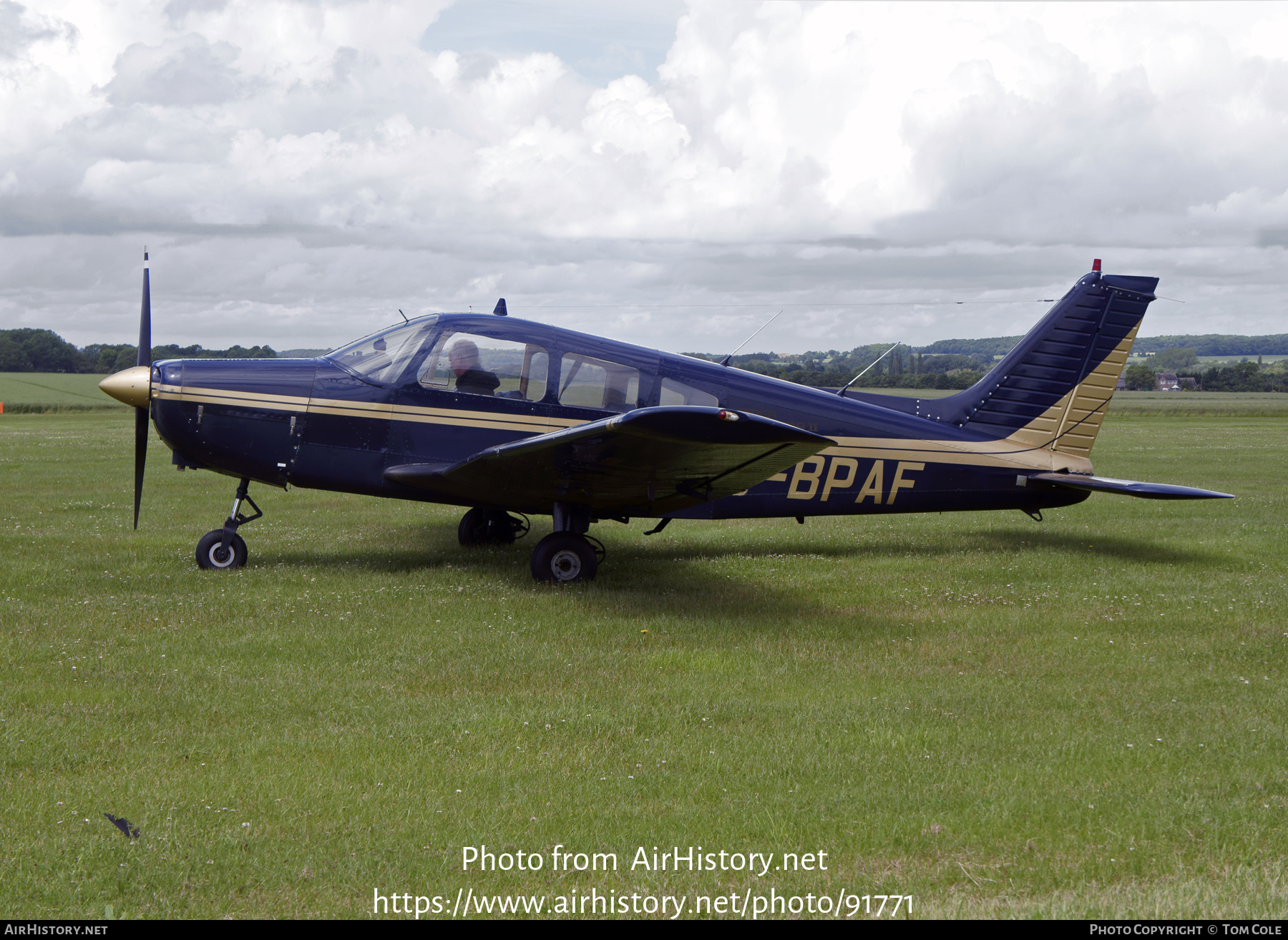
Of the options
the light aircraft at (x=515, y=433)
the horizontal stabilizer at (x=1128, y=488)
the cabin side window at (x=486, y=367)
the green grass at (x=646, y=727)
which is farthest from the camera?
the horizontal stabilizer at (x=1128, y=488)

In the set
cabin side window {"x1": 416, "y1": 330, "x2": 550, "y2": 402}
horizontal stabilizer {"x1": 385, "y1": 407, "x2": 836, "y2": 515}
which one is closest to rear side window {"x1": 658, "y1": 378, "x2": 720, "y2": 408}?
horizontal stabilizer {"x1": 385, "y1": 407, "x2": 836, "y2": 515}

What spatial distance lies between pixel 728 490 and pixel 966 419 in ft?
11.4

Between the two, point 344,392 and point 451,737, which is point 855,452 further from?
point 451,737

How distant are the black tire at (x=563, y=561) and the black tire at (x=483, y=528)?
2.04 meters

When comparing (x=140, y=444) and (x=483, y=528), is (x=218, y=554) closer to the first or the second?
(x=140, y=444)

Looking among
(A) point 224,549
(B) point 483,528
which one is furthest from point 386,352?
(B) point 483,528

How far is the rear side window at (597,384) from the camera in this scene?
9156mm

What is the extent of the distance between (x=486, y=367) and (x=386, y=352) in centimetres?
96

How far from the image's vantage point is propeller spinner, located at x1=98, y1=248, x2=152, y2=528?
28.6ft

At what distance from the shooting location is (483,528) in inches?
427

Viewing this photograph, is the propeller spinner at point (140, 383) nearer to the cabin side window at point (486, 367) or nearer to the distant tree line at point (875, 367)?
the cabin side window at point (486, 367)

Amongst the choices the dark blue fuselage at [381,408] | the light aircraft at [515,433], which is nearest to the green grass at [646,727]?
the light aircraft at [515,433]

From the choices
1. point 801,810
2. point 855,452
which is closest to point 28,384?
point 855,452

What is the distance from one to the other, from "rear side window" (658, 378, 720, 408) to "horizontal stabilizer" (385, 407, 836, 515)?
1000 mm
